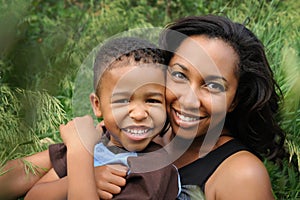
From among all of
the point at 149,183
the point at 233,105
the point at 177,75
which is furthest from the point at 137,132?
the point at 233,105

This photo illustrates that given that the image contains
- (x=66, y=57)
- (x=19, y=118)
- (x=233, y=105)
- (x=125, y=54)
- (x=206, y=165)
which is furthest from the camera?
(x=233, y=105)

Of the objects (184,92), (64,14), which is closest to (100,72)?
(184,92)

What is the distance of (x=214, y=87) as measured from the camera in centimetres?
250

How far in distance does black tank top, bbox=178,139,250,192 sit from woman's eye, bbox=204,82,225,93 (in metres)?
0.25

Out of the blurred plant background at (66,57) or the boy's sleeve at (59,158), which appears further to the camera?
the boy's sleeve at (59,158)

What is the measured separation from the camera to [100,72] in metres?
2.39

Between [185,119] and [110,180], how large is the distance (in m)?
0.39

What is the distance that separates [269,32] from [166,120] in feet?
5.88

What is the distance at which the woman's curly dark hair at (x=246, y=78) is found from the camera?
2.60m

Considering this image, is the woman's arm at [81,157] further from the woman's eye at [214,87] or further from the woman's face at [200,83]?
the woman's eye at [214,87]

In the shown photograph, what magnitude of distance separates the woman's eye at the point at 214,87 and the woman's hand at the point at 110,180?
0.45m

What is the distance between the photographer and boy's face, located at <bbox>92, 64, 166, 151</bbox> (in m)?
2.28

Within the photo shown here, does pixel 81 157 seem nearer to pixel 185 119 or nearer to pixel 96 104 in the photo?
pixel 96 104

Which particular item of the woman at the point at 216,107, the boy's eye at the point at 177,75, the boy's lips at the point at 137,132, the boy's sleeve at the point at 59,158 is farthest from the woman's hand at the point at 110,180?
the boy's eye at the point at 177,75
